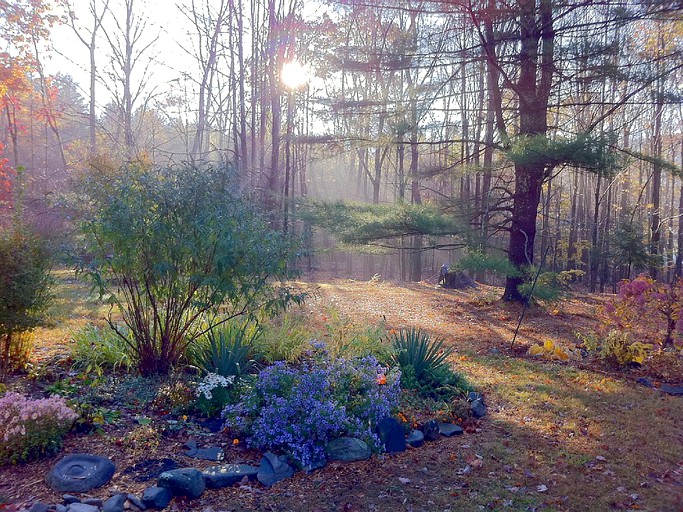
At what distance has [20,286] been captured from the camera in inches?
181

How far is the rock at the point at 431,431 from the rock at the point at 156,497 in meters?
2.24

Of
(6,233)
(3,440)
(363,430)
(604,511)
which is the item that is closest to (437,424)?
(363,430)

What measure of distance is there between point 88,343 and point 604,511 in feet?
16.9

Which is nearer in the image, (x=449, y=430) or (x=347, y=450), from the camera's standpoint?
(x=347, y=450)

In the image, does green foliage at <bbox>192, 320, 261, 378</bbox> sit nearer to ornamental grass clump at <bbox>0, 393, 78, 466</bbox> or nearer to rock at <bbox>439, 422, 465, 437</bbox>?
ornamental grass clump at <bbox>0, 393, 78, 466</bbox>

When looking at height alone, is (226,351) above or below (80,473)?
above

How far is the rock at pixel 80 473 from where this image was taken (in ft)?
10.7

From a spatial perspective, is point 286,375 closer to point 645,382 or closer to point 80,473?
point 80,473

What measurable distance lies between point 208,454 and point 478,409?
8.82 feet

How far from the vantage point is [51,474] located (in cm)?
332

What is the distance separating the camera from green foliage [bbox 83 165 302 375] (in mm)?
4547

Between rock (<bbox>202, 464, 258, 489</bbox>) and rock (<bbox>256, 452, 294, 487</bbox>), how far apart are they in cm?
6

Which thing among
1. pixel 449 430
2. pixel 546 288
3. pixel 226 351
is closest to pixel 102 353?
pixel 226 351

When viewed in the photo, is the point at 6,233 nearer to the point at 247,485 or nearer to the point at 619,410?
the point at 247,485
